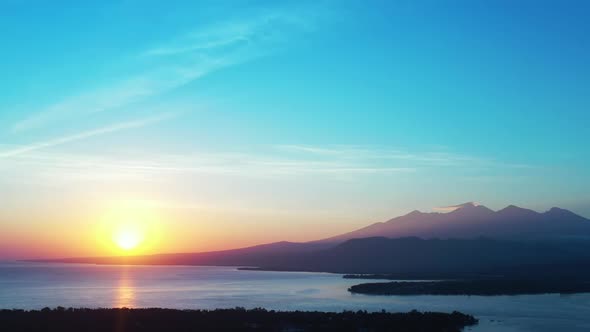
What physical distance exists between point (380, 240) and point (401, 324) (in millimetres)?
148179

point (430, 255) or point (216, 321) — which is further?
point (430, 255)

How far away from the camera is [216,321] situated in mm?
42500

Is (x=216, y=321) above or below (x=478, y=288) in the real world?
above

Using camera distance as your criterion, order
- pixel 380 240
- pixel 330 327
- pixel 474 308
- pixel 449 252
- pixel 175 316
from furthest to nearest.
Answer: pixel 380 240, pixel 449 252, pixel 474 308, pixel 175 316, pixel 330 327

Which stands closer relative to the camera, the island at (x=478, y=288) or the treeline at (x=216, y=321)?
the treeline at (x=216, y=321)

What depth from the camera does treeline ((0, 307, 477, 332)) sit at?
39.6 metres

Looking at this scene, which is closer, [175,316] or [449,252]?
[175,316]

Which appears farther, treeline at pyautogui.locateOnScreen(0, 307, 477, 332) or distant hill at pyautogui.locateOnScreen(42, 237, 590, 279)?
distant hill at pyautogui.locateOnScreen(42, 237, 590, 279)

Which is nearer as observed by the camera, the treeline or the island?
the treeline

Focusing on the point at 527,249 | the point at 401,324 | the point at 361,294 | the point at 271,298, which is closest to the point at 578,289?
the point at 361,294

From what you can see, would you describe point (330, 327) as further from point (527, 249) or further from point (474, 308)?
point (527, 249)

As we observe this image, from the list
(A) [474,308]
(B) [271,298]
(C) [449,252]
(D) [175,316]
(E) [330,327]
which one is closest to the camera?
(E) [330,327]

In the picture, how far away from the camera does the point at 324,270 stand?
16975cm

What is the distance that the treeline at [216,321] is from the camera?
39594mm
